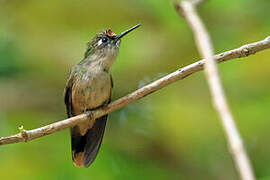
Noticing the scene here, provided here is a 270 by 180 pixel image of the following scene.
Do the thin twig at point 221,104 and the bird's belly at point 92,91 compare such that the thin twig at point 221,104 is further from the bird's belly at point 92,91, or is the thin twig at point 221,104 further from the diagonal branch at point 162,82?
the bird's belly at point 92,91

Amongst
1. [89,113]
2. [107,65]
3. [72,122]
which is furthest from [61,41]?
[72,122]

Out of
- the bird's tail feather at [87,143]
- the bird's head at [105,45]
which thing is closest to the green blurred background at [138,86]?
the bird's tail feather at [87,143]

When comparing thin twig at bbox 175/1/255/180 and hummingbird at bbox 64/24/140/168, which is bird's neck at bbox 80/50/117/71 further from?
thin twig at bbox 175/1/255/180

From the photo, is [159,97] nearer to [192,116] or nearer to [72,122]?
[192,116]

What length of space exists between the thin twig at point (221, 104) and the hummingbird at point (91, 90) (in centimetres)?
333

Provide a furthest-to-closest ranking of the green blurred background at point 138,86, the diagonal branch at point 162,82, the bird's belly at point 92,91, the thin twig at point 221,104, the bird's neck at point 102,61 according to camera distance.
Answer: the green blurred background at point 138,86 → the bird's neck at point 102,61 → the bird's belly at point 92,91 → the diagonal branch at point 162,82 → the thin twig at point 221,104

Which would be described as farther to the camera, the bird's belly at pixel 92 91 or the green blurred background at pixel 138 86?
the green blurred background at pixel 138 86

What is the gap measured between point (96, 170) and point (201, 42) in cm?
464

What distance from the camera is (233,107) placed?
231 inches

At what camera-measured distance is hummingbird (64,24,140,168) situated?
4570 mm

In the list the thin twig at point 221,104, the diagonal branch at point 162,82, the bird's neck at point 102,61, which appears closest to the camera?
the thin twig at point 221,104

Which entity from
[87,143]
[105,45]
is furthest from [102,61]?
[87,143]

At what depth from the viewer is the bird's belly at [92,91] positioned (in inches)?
178

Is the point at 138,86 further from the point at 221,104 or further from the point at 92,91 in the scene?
the point at 221,104
